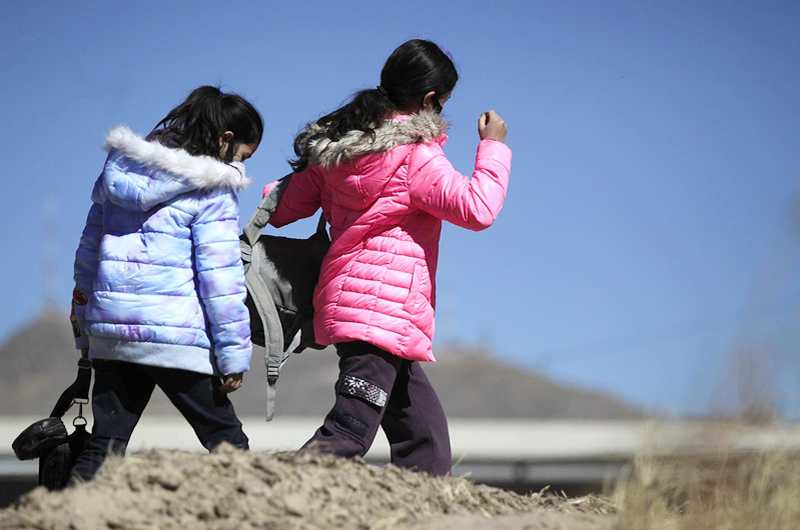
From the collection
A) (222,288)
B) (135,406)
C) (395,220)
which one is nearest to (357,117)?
(395,220)

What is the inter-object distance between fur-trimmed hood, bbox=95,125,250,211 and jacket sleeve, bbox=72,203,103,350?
171 millimetres

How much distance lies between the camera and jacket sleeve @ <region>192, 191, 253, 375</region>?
3305mm

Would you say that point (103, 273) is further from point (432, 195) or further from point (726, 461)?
point (726, 461)

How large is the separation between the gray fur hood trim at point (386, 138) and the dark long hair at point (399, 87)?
0.06m

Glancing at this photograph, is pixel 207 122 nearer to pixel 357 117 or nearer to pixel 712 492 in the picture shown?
pixel 357 117

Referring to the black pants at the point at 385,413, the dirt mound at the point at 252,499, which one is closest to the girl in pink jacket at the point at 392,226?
the black pants at the point at 385,413

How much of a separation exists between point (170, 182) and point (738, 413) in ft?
6.91

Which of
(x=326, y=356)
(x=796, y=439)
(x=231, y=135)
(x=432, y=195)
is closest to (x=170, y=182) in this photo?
(x=231, y=135)

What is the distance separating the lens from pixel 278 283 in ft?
11.8

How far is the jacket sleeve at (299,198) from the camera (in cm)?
371

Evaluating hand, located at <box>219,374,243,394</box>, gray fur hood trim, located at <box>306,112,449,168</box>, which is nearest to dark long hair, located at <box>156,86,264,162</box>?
gray fur hood trim, located at <box>306,112,449,168</box>

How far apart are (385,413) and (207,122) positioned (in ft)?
4.31

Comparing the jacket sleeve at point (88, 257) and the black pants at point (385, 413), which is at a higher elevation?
the jacket sleeve at point (88, 257)

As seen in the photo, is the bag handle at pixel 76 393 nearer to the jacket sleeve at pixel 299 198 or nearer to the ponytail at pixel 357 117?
the jacket sleeve at pixel 299 198
